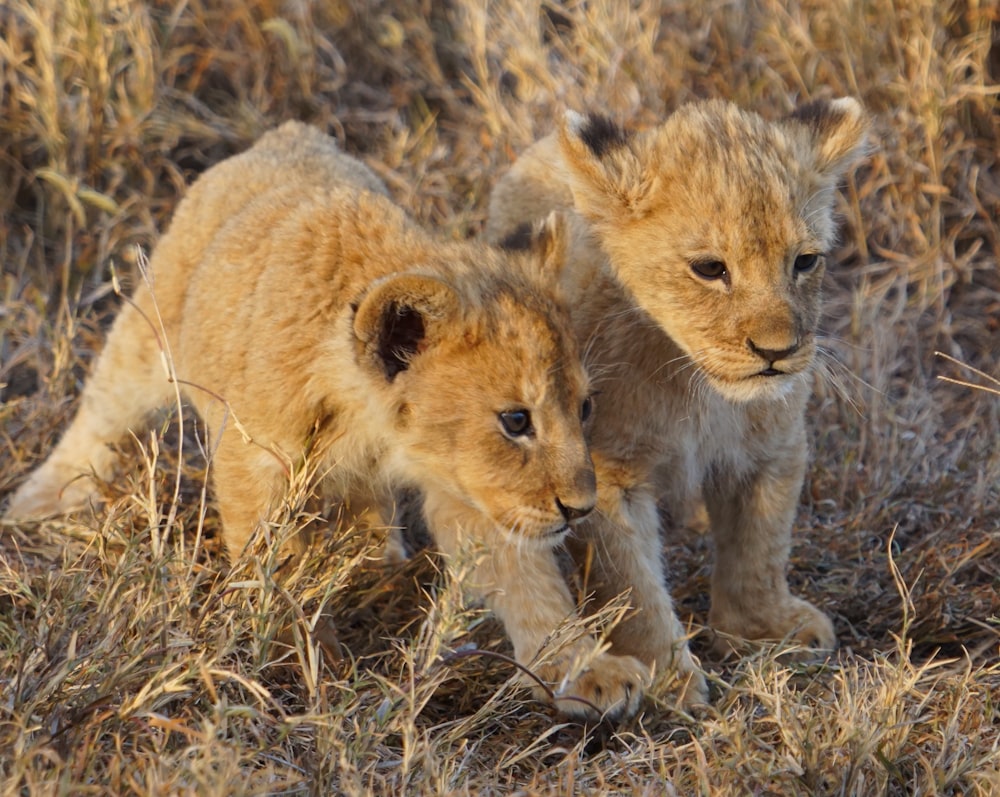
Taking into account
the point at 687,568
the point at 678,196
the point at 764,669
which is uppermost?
the point at 678,196

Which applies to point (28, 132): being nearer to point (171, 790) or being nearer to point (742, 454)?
point (742, 454)

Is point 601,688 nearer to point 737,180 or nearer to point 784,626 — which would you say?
point 784,626

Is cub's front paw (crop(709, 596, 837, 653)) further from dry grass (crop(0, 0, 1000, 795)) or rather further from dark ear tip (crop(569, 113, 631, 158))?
dark ear tip (crop(569, 113, 631, 158))

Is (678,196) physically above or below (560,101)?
above

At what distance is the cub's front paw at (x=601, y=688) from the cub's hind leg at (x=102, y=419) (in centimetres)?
181

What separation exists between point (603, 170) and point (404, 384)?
0.92 m

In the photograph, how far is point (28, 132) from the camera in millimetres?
6203

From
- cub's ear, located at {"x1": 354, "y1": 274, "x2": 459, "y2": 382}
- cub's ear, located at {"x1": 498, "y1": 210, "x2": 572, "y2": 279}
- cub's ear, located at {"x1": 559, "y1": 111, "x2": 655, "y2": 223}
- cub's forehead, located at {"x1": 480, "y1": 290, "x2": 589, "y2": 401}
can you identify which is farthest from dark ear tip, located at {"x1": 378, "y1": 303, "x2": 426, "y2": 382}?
cub's ear, located at {"x1": 559, "y1": 111, "x2": 655, "y2": 223}

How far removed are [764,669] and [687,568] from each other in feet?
3.58

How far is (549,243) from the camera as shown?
4059 mm

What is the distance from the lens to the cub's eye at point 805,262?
3969mm

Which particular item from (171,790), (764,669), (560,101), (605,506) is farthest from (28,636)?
(560,101)

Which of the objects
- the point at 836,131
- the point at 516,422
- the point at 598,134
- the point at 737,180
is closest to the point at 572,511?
the point at 516,422

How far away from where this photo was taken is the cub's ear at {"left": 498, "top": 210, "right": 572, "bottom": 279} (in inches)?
158
